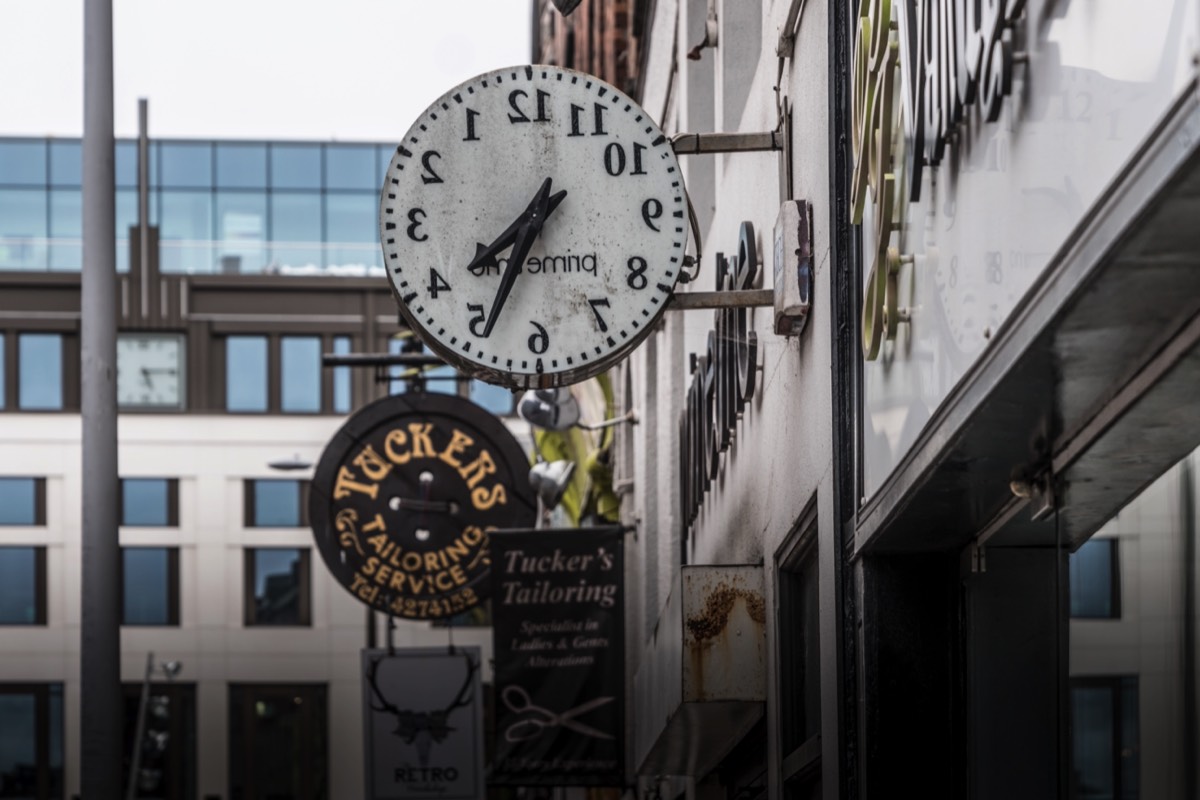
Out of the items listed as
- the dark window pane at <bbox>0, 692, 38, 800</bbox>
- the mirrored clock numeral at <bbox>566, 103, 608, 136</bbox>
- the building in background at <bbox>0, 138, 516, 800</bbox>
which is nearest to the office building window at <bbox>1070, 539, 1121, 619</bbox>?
the mirrored clock numeral at <bbox>566, 103, 608, 136</bbox>

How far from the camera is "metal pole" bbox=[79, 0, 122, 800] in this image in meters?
9.65

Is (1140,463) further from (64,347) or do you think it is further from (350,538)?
(64,347)

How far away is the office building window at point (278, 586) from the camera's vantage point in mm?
56094

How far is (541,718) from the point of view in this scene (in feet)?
52.0

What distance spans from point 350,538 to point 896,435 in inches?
569

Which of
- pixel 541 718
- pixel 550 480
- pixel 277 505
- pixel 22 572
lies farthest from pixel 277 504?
pixel 541 718

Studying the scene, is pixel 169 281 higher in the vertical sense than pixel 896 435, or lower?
higher

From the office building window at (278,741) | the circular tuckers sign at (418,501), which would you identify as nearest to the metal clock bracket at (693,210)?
the circular tuckers sign at (418,501)

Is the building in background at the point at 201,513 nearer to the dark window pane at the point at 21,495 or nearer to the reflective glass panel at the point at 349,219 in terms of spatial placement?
the dark window pane at the point at 21,495

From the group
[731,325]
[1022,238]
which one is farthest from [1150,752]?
[731,325]

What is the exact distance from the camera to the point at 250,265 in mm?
56594

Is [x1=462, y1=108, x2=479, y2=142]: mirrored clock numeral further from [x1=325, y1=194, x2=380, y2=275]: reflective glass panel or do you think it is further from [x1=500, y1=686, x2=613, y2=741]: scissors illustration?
[x1=325, y1=194, x2=380, y2=275]: reflective glass panel

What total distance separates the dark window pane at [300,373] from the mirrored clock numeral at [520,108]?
48.6 meters

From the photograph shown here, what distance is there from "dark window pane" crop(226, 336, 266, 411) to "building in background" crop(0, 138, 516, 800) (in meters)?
0.05
